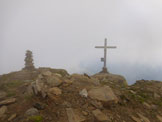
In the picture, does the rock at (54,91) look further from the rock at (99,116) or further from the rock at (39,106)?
the rock at (99,116)

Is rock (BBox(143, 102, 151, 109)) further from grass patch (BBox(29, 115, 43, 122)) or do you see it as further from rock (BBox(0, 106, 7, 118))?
rock (BBox(0, 106, 7, 118))

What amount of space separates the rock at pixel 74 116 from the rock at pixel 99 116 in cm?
55

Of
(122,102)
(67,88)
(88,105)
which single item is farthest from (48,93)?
(122,102)

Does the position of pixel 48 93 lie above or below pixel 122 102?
above

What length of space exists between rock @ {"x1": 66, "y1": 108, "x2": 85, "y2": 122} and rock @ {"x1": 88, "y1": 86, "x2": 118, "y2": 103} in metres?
1.26

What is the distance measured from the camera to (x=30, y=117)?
3.46 metres

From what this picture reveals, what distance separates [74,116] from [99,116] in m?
1.01

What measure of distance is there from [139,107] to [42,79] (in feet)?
18.9

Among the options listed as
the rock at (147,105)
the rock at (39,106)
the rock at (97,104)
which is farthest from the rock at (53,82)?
the rock at (147,105)

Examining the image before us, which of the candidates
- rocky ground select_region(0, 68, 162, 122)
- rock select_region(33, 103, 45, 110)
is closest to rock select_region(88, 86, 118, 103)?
rocky ground select_region(0, 68, 162, 122)

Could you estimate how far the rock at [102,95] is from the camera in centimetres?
488

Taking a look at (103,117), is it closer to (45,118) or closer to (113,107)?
(113,107)

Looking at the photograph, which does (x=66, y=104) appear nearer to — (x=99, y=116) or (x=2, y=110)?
(x=99, y=116)

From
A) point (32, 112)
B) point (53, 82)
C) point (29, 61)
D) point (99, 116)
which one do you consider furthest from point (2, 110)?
point (29, 61)
